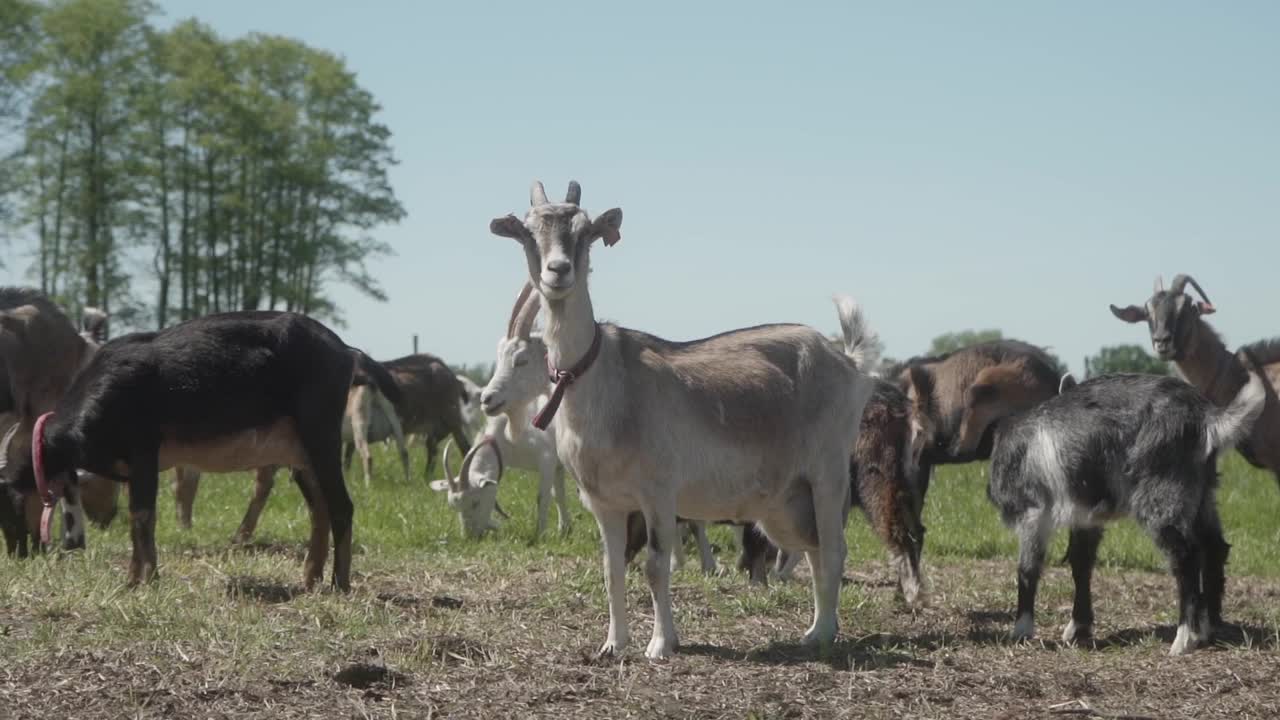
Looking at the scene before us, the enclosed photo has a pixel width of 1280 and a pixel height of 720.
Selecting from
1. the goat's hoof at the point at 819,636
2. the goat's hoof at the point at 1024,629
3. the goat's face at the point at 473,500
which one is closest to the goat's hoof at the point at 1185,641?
the goat's hoof at the point at 1024,629

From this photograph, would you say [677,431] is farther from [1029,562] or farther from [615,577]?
[1029,562]

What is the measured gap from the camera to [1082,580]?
297 inches

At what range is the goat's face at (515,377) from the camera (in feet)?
29.7

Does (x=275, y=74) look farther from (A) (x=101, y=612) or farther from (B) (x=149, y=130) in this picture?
(A) (x=101, y=612)

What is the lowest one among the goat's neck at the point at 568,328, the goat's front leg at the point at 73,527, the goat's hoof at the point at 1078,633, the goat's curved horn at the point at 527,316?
the goat's hoof at the point at 1078,633

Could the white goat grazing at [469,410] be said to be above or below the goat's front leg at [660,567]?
above

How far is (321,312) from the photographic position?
45125 millimetres

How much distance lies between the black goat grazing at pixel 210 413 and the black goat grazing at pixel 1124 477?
3770mm

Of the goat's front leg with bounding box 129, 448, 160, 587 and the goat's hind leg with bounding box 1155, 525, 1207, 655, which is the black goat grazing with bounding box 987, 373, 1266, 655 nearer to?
the goat's hind leg with bounding box 1155, 525, 1207, 655

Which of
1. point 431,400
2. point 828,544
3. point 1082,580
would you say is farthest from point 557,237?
point 431,400

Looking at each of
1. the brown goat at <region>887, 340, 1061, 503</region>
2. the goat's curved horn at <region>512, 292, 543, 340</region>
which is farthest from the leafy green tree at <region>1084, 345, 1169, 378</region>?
the goat's curved horn at <region>512, 292, 543, 340</region>

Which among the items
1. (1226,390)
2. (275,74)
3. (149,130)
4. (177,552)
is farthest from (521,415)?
(275,74)

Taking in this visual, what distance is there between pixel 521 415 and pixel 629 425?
20.2 ft

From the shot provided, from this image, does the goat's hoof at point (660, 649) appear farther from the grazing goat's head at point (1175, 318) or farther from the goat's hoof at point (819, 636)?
the grazing goat's head at point (1175, 318)
